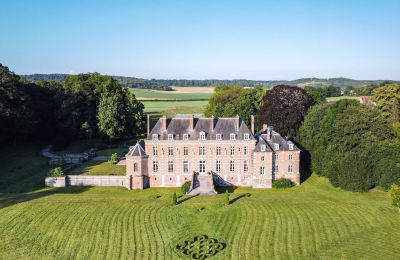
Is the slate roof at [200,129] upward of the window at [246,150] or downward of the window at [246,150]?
upward

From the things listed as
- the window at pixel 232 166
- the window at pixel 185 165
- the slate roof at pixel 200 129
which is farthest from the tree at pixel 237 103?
the window at pixel 185 165

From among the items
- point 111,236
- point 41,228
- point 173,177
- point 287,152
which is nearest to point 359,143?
point 287,152

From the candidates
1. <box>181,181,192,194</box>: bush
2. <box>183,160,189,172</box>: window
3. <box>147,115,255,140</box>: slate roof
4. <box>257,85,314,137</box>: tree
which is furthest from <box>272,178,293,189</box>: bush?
<box>257,85,314,137</box>: tree

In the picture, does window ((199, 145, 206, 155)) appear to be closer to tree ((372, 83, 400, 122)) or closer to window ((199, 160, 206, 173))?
window ((199, 160, 206, 173))

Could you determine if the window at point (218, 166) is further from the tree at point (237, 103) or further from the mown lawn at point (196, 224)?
the tree at point (237, 103)

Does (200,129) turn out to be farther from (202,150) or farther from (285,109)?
(285,109)

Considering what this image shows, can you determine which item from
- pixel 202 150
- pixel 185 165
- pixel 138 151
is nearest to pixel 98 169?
pixel 138 151
